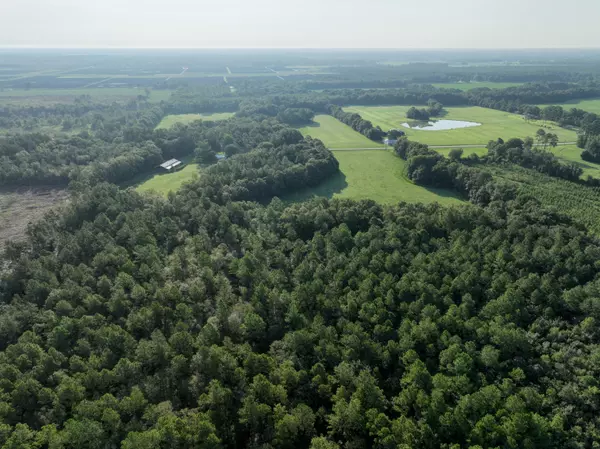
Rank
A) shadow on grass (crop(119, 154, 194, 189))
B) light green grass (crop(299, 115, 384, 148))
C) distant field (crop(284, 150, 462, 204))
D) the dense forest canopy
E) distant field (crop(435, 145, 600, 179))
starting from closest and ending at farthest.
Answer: the dense forest canopy, distant field (crop(284, 150, 462, 204)), distant field (crop(435, 145, 600, 179)), shadow on grass (crop(119, 154, 194, 189)), light green grass (crop(299, 115, 384, 148))

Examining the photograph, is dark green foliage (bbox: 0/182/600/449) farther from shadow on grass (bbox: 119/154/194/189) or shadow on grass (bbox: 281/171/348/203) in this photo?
shadow on grass (bbox: 119/154/194/189)

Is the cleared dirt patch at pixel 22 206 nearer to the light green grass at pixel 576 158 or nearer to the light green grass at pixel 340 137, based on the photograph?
the light green grass at pixel 340 137

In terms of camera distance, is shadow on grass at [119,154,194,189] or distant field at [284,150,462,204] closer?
distant field at [284,150,462,204]

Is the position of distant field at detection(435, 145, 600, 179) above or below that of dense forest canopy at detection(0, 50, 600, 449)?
above

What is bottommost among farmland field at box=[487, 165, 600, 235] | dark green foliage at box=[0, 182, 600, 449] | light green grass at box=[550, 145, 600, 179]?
dark green foliage at box=[0, 182, 600, 449]

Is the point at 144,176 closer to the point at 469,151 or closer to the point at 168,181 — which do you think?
the point at 168,181

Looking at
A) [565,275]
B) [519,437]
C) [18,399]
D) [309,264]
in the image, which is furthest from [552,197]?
[18,399]

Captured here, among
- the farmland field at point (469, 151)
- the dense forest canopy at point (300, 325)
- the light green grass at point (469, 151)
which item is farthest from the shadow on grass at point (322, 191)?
the light green grass at point (469, 151)

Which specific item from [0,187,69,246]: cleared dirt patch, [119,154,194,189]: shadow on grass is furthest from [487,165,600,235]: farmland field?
[0,187,69,246]: cleared dirt patch
